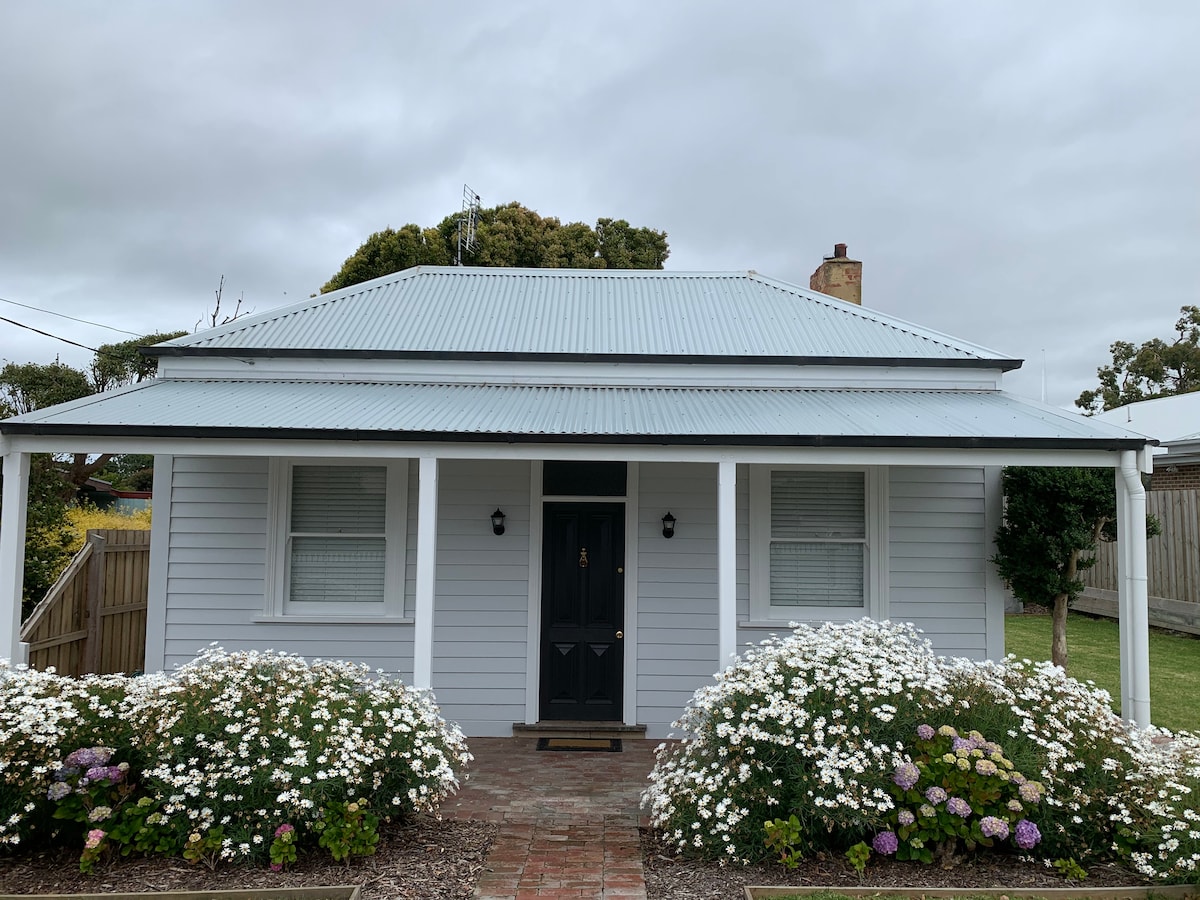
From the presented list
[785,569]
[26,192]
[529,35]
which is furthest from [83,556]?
[26,192]

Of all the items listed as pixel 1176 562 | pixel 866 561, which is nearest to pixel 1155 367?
pixel 1176 562

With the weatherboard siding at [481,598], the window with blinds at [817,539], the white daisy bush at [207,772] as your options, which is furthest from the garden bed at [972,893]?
the weatherboard siding at [481,598]

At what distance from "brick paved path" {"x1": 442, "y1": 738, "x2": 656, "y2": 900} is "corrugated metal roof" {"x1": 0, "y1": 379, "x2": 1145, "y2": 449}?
2849 millimetres

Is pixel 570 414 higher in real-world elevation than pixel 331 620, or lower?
higher

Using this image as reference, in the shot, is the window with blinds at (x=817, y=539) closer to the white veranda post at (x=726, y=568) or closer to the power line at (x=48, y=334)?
the white veranda post at (x=726, y=568)

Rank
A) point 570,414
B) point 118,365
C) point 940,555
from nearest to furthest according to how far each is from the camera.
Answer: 1. point 570,414
2. point 940,555
3. point 118,365

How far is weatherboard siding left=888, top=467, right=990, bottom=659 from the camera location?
25.9 ft

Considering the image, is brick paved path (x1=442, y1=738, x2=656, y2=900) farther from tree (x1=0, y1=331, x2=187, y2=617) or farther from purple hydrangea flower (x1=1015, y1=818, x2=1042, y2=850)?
tree (x1=0, y1=331, x2=187, y2=617)

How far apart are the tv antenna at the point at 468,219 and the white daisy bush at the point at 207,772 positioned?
1951 centimetres

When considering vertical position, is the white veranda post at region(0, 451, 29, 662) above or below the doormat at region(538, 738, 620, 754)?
above

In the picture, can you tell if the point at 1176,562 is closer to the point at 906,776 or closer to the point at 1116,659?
the point at 1116,659

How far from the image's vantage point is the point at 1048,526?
7.77 meters

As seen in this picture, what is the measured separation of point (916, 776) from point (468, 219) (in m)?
22.1

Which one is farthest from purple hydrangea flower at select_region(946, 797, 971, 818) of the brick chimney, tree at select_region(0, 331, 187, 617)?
tree at select_region(0, 331, 187, 617)
